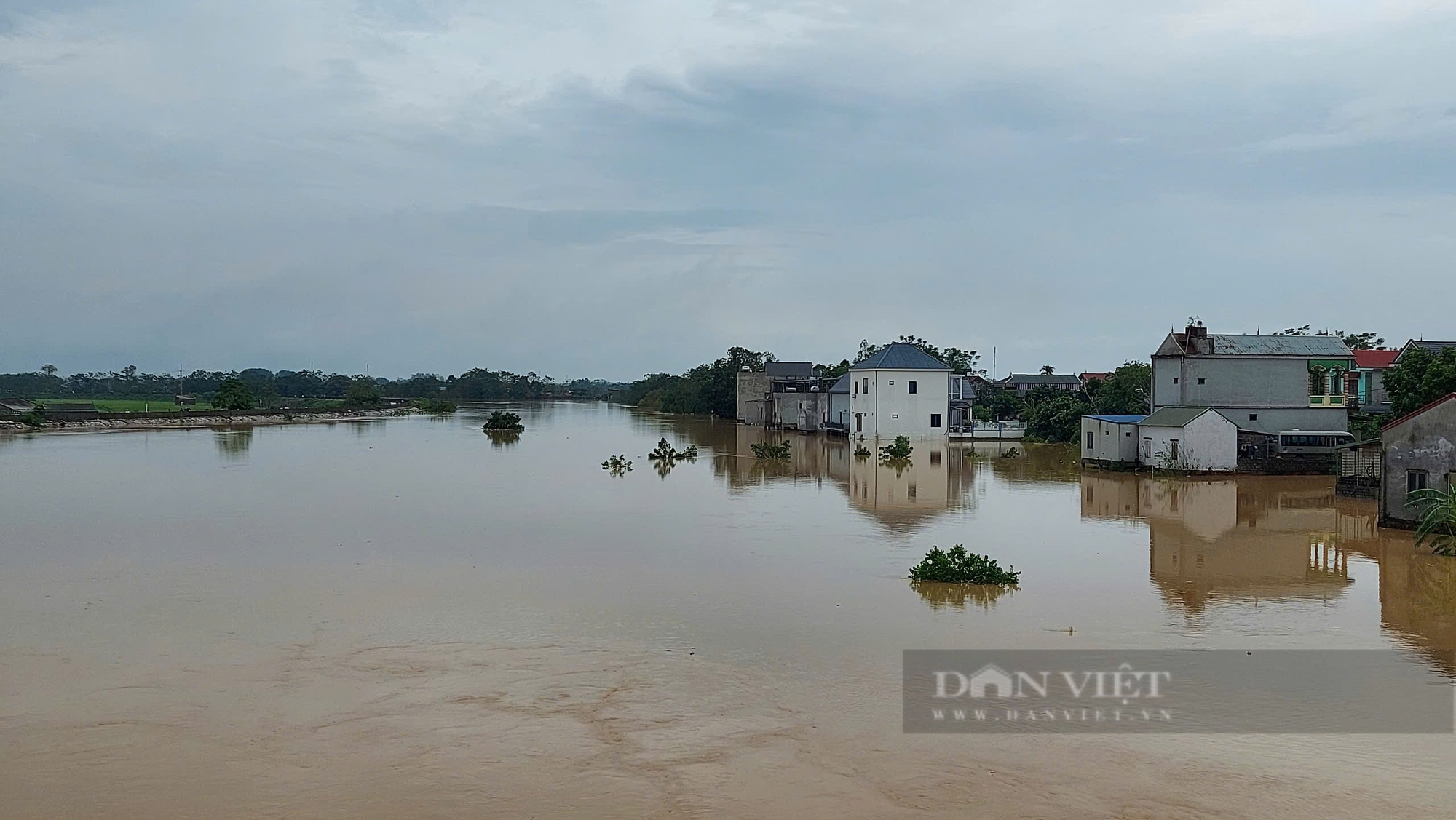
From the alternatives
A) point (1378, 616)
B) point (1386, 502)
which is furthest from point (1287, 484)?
point (1378, 616)

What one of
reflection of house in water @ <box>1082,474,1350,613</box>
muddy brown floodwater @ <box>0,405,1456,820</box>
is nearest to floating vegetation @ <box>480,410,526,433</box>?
muddy brown floodwater @ <box>0,405,1456,820</box>

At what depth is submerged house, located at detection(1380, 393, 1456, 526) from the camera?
54.7ft

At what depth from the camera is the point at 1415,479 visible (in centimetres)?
1761

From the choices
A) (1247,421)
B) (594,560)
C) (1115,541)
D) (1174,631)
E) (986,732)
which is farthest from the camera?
(1247,421)

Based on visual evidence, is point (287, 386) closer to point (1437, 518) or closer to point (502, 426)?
point (502, 426)

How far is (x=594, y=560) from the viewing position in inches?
621

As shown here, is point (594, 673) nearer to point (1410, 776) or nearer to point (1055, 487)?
point (1410, 776)

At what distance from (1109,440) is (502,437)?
96.9 feet

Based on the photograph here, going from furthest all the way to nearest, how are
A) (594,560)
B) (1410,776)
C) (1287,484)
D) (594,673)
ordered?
(1287,484) → (594,560) → (594,673) → (1410,776)

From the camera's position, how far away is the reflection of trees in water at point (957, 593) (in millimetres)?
12812

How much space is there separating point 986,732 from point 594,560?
28.1ft

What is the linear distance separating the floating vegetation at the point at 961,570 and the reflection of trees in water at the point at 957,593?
7 centimetres

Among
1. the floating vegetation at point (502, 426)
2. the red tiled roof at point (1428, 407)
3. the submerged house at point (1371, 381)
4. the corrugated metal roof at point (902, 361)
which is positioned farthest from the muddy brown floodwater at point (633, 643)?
the floating vegetation at point (502, 426)

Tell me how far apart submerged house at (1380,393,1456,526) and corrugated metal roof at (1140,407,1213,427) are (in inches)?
425
